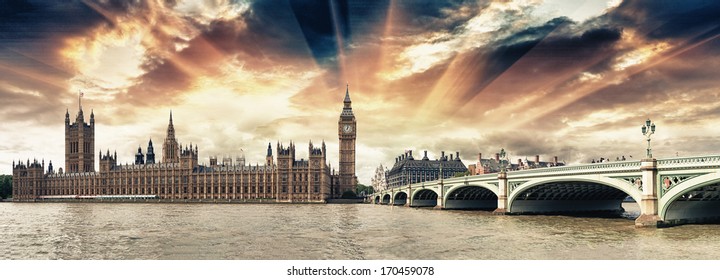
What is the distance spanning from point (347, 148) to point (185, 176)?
37057 millimetres

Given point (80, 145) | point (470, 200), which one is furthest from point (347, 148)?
point (470, 200)

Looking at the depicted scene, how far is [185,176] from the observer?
407 ft

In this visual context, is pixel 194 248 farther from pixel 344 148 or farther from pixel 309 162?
pixel 344 148

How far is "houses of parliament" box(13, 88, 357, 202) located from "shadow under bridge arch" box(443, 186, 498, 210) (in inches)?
2010

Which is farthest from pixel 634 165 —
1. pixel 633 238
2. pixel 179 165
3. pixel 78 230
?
pixel 179 165

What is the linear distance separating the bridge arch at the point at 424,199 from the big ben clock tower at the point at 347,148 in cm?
4997

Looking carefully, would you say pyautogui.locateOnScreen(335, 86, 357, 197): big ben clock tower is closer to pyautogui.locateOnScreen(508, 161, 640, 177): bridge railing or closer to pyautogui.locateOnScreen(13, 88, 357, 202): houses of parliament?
pyautogui.locateOnScreen(13, 88, 357, 202): houses of parliament

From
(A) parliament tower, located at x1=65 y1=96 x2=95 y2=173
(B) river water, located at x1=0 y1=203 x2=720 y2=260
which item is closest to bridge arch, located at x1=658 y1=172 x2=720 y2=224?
(B) river water, located at x1=0 y1=203 x2=720 y2=260

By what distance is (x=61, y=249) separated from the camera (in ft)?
76.2

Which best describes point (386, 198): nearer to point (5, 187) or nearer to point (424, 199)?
point (424, 199)

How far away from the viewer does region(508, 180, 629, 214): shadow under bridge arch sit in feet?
140

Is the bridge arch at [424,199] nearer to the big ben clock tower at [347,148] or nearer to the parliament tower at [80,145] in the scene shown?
the big ben clock tower at [347,148]

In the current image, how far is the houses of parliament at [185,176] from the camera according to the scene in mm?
113812
